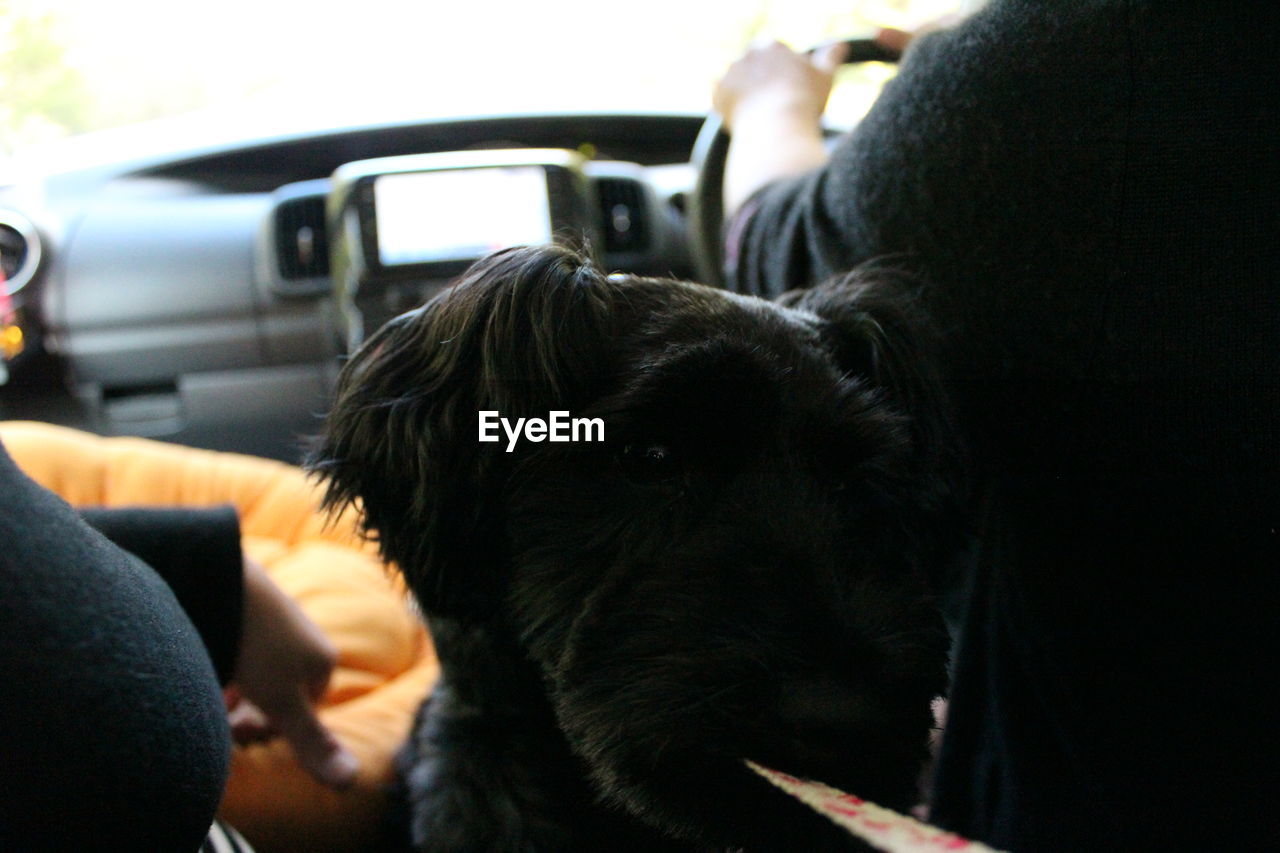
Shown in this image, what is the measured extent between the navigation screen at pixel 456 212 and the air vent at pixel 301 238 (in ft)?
2.26

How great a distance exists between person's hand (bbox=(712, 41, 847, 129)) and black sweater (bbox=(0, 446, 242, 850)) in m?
1.36

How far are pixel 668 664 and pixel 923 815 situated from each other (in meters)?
0.66

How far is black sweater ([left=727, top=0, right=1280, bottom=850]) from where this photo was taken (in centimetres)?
89

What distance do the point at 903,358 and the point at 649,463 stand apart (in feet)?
1.30

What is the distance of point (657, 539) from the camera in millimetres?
923

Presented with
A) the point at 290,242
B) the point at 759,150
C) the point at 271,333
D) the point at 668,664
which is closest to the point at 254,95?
the point at 290,242

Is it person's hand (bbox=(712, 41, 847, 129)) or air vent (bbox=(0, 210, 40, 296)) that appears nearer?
person's hand (bbox=(712, 41, 847, 129))

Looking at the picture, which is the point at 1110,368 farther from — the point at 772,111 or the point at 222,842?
the point at 222,842

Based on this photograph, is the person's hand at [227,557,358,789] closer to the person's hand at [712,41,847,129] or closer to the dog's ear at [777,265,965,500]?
the dog's ear at [777,265,965,500]

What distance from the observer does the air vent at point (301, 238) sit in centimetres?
287

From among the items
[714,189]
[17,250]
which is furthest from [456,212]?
[17,250]

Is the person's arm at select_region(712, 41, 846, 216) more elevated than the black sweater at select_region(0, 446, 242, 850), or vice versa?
the person's arm at select_region(712, 41, 846, 216)

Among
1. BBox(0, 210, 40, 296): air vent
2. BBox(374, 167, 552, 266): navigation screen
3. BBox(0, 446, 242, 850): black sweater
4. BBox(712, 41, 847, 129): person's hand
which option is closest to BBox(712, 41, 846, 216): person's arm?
BBox(712, 41, 847, 129): person's hand

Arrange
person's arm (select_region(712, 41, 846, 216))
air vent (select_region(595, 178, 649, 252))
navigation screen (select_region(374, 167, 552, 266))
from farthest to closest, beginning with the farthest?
air vent (select_region(595, 178, 649, 252)) < navigation screen (select_region(374, 167, 552, 266)) < person's arm (select_region(712, 41, 846, 216))
